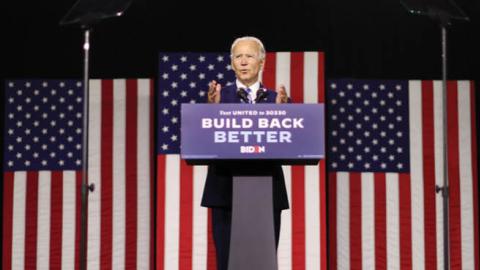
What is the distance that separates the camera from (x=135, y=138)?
5.05 metres

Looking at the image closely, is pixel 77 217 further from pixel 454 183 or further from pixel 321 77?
pixel 454 183

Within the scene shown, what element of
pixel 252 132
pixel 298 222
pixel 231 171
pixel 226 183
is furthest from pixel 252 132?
pixel 298 222

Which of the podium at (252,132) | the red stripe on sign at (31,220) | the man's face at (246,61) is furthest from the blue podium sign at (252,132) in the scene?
the red stripe on sign at (31,220)

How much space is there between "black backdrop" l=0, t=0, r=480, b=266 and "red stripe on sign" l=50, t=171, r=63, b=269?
566mm

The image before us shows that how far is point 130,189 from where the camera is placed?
5.02 metres

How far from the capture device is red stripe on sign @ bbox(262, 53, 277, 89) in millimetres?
4883

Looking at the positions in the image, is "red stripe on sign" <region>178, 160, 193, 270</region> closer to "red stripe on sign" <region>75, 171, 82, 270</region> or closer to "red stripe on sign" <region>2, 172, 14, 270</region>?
"red stripe on sign" <region>75, 171, 82, 270</region>

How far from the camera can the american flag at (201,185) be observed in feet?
15.6

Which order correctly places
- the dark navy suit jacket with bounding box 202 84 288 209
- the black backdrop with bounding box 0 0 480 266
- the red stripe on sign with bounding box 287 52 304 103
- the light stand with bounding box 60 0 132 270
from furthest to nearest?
the black backdrop with bounding box 0 0 480 266
the red stripe on sign with bounding box 287 52 304 103
the light stand with bounding box 60 0 132 270
the dark navy suit jacket with bounding box 202 84 288 209

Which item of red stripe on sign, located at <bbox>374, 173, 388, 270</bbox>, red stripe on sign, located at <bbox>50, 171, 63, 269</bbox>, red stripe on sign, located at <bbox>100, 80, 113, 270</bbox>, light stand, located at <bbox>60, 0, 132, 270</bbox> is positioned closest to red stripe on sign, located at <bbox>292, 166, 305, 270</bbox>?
red stripe on sign, located at <bbox>374, 173, 388, 270</bbox>

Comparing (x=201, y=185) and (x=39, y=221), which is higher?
(x=201, y=185)

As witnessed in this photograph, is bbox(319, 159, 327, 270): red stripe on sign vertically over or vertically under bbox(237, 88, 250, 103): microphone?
under

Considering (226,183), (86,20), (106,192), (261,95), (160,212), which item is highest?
(86,20)

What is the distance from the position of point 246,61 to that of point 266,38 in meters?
2.23
